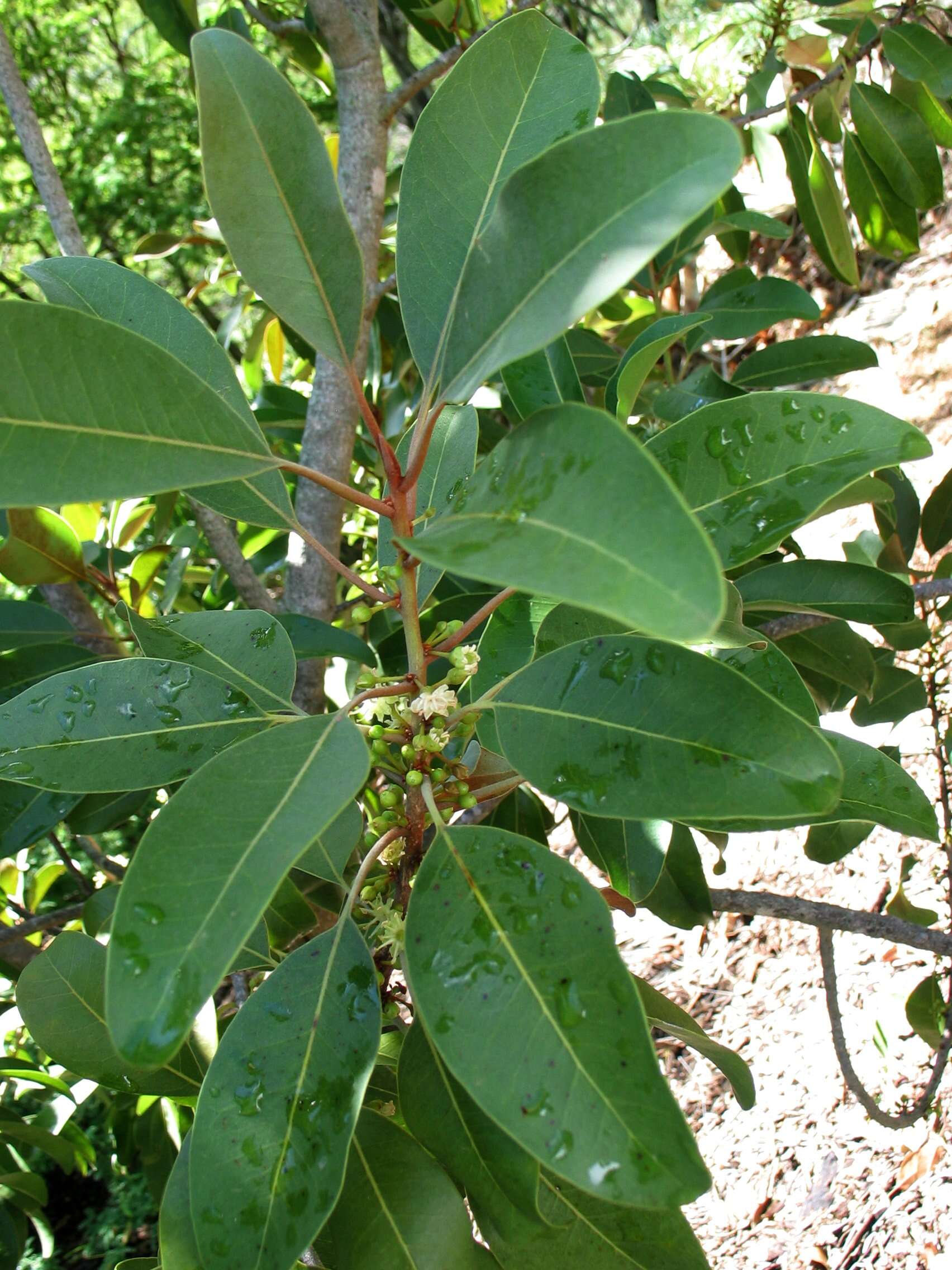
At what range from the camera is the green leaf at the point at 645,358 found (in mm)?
653

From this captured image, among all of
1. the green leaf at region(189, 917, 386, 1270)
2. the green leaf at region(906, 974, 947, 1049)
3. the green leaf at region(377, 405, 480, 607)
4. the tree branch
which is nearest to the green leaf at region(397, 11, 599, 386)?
the green leaf at region(377, 405, 480, 607)

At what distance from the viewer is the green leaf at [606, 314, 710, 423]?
653 mm

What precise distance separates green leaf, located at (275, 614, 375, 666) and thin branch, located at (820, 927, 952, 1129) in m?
0.75

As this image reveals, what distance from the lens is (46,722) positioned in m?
0.67

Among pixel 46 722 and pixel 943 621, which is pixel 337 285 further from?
pixel 943 621

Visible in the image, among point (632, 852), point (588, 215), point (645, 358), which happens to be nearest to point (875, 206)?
point (645, 358)

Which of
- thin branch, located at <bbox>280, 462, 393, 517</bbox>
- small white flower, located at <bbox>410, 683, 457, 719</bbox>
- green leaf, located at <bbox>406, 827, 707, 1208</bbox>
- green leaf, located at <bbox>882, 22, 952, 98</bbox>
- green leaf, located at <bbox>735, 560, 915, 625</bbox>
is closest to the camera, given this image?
green leaf, located at <bbox>406, 827, 707, 1208</bbox>

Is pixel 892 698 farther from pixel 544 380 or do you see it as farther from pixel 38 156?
pixel 38 156

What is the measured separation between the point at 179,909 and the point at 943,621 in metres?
1.30

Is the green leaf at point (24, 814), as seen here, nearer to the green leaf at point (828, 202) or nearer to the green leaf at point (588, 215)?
the green leaf at point (588, 215)

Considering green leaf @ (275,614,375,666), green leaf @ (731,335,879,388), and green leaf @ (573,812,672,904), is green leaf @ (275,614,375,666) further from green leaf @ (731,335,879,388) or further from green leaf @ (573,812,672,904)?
green leaf @ (731,335,879,388)

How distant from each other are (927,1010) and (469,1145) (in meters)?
1.09

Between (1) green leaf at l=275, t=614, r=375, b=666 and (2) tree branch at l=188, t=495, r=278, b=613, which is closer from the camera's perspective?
(1) green leaf at l=275, t=614, r=375, b=666

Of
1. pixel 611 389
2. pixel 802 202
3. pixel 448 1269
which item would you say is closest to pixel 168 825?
pixel 448 1269
